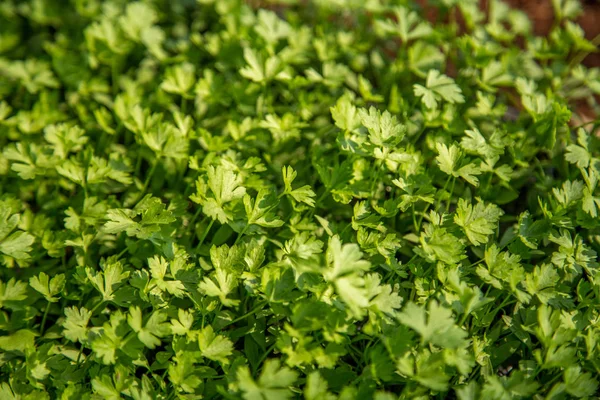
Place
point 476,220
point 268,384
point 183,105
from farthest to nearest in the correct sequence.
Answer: point 183,105
point 476,220
point 268,384

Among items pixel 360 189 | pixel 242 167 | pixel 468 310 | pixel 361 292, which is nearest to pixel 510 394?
pixel 468 310

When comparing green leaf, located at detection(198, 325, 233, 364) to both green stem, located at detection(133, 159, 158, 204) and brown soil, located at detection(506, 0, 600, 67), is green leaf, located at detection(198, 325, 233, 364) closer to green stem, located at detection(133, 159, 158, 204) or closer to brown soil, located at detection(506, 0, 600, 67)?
green stem, located at detection(133, 159, 158, 204)

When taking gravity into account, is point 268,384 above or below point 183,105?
below

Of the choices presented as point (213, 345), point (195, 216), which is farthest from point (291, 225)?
point (213, 345)

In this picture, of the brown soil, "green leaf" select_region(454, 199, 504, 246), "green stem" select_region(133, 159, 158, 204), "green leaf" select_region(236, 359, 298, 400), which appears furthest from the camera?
the brown soil

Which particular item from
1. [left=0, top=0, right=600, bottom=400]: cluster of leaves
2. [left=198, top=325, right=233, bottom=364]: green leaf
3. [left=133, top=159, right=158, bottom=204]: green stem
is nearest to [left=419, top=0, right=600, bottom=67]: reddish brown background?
[left=0, top=0, right=600, bottom=400]: cluster of leaves

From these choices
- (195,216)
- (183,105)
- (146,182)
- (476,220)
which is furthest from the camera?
(183,105)

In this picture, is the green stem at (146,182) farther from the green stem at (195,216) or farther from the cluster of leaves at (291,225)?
the green stem at (195,216)

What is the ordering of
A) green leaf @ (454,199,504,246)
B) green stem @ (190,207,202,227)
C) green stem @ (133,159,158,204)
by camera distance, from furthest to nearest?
green stem @ (133,159,158,204) → green stem @ (190,207,202,227) → green leaf @ (454,199,504,246)

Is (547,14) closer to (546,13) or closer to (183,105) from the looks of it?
(546,13)
